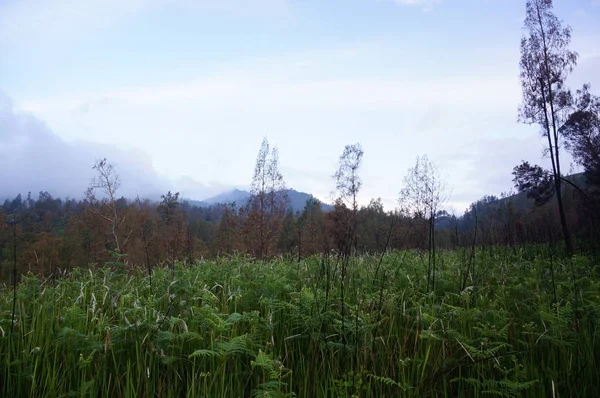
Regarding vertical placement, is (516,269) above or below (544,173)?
below

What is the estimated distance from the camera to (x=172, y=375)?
3121mm

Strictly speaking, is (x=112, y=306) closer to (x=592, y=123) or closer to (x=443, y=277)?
(x=443, y=277)

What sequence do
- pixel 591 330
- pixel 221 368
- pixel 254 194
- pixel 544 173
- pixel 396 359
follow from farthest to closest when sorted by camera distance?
pixel 254 194 → pixel 544 173 → pixel 591 330 → pixel 396 359 → pixel 221 368

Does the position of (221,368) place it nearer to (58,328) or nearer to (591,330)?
(58,328)

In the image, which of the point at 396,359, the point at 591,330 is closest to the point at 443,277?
the point at 591,330

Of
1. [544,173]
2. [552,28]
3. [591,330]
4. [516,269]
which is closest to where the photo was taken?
[591,330]

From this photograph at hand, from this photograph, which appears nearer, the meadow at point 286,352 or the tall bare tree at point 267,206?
the meadow at point 286,352

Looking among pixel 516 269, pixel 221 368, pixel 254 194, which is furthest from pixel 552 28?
pixel 221 368

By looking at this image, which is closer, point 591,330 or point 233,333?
point 233,333

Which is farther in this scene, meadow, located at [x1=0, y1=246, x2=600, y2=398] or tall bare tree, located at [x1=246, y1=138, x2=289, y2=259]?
tall bare tree, located at [x1=246, y1=138, x2=289, y2=259]

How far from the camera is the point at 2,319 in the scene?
3537mm

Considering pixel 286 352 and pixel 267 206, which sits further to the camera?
pixel 267 206

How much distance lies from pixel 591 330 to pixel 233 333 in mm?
3947

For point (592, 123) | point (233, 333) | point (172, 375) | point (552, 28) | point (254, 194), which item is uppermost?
point (552, 28)
